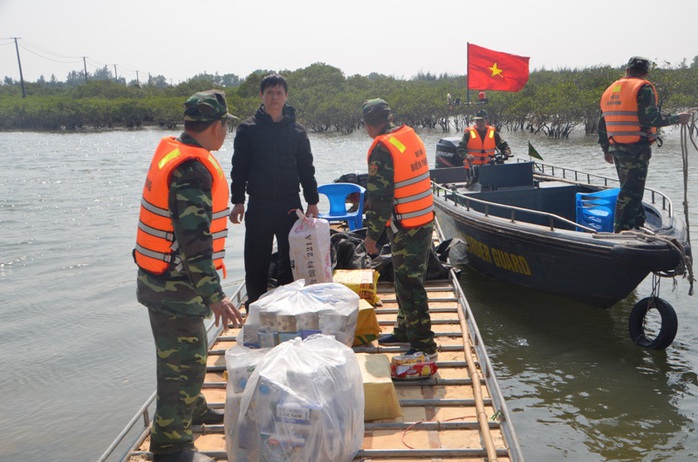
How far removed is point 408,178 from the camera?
4.27 m

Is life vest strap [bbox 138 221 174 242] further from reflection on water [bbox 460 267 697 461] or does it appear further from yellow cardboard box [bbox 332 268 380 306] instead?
reflection on water [bbox 460 267 697 461]

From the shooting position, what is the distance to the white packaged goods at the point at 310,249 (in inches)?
198

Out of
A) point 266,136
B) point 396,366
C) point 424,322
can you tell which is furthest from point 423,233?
point 266,136

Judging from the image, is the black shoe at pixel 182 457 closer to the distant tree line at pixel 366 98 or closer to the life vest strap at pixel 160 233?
the life vest strap at pixel 160 233

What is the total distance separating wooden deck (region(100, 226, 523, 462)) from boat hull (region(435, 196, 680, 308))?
6.68 feet

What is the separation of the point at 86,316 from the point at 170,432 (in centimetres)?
678

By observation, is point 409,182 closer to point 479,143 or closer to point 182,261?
point 182,261

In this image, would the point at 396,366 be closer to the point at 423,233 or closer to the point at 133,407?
the point at 423,233

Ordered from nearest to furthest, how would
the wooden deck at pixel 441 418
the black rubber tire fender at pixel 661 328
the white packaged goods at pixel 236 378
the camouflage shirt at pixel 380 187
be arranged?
the white packaged goods at pixel 236 378
the wooden deck at pixel 441 418
the camouflage shirt at pixel 380 187
the black rubber tire fender at pixel 661 328

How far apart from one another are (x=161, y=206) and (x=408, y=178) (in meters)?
1.86

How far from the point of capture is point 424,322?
4398mm

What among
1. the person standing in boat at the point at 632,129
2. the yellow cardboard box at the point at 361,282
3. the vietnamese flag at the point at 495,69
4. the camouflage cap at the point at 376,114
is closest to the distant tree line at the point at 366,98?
the vietnamese flag at the point at 495,69

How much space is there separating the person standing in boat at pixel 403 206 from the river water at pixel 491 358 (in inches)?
67.6

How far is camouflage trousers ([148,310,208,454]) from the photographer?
3.00m
